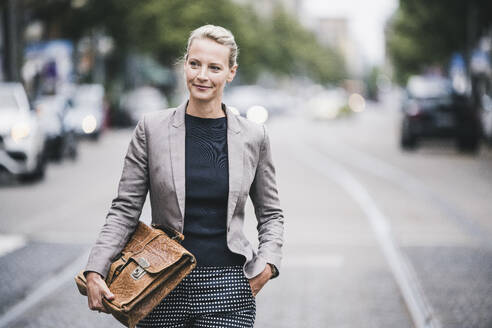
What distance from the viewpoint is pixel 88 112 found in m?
28.7

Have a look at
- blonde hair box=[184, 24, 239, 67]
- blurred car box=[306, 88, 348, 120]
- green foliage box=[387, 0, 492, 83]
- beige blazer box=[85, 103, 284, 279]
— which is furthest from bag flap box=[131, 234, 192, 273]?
blurred car box=[306, 88, 348, 120]

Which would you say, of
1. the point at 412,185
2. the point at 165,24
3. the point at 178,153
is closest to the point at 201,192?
the point at 178,153

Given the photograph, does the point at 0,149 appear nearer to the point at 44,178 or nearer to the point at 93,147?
the point at 44,178

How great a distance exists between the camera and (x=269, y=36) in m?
83.9

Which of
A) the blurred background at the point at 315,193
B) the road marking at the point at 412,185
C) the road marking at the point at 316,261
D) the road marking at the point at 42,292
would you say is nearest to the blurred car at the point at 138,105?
the blurred background at the point at 315,193

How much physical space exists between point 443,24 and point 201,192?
39026 mm

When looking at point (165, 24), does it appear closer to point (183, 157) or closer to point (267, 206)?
point (267, 206)

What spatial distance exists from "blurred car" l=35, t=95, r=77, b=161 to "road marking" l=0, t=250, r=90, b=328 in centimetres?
1231

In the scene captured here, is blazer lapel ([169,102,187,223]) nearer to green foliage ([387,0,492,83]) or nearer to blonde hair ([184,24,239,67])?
blonde hair ([184,24,239,67])

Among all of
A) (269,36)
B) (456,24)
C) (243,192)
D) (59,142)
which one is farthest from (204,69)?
(269,36)

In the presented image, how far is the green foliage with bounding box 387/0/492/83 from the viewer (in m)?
34.9

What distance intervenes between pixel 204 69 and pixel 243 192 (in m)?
0.43

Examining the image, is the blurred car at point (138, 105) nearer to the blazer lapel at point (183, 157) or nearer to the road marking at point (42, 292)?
the road marking at point (42, 292)

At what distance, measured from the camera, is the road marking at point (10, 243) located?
8.43m
